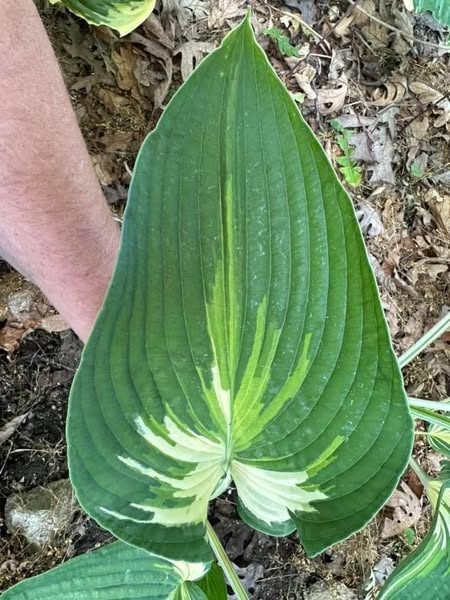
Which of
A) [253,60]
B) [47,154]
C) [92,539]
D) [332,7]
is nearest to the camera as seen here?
[253,60]

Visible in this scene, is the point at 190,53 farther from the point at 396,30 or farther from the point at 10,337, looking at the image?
the point at 10,337

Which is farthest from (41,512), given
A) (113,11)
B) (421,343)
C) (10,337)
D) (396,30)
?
(396,30)

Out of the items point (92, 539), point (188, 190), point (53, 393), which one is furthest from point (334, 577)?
point (188, 190)

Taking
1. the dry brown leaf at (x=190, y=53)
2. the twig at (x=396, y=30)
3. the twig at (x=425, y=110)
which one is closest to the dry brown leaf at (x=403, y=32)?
the twig at (x=396, y=30)

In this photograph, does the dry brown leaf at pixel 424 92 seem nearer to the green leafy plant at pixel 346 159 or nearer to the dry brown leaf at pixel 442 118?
the dry brown leaf at pixel 442 118

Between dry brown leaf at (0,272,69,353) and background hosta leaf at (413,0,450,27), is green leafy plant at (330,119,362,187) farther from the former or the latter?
dry brown leaf at (0,272,69,353)

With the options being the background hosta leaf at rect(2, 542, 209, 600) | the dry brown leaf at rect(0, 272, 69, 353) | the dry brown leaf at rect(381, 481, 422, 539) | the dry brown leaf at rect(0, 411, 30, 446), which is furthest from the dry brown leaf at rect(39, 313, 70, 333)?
the dry brown leaf at rect(381, 481, 422, 539)

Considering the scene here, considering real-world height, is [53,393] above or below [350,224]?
below

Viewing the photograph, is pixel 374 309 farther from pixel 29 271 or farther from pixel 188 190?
pixel 29 271
